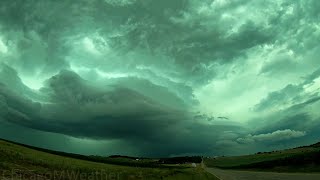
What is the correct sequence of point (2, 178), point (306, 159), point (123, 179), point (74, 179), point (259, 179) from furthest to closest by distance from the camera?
point (306, 159)
point (259, 179)
point (123, 179)
point (74, 179)
point (2, 178)

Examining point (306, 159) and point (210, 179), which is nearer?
point (210, 179)

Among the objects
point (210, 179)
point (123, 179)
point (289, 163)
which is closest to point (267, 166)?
point (289, 163)

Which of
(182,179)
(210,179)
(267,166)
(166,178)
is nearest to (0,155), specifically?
(166,178)

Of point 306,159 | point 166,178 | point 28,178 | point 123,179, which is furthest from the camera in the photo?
point 306,159

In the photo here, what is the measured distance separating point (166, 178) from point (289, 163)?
111 metres

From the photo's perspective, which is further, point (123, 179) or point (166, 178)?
point (166, 178)

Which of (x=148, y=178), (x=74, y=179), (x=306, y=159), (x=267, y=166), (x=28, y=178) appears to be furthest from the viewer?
(x=267, y=166)

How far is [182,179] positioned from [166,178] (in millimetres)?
6316

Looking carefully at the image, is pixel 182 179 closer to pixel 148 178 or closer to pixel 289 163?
pixel 148 178

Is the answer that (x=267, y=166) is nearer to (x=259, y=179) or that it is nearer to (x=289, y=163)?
(x=289, y=163)

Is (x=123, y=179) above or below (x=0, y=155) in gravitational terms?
below

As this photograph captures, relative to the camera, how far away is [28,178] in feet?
157

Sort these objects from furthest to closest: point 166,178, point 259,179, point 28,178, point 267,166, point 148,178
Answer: point 267,166
point 259,179
point 166,178
point 148,178
point 28,178

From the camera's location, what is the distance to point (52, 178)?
5147cm
